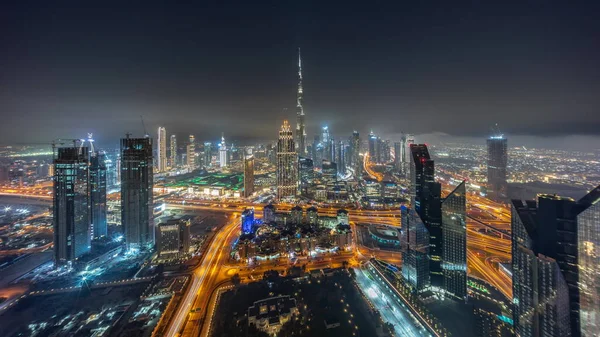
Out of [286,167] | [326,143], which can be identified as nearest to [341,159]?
[326,143]

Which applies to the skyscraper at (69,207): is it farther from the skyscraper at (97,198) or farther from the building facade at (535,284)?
the building facade at (535,284)

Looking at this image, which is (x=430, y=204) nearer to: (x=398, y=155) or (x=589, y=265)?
(x=589, y=265)

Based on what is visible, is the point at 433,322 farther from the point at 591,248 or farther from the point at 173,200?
the point at 173,200

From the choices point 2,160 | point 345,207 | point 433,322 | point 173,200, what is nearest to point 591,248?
point 433,322

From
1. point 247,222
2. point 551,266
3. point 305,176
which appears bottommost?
point 247,222

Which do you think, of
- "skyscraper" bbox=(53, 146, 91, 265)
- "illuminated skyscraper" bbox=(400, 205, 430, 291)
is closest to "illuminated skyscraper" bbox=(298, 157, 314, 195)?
"illuminated skyscraper" bbox=(400, 205, 430, 291)

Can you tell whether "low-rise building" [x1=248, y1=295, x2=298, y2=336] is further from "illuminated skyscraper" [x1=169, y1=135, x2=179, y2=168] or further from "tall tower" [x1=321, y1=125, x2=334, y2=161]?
"illuminated skyscraper" [x1=169, y1=135, x2=179, y2=168]
